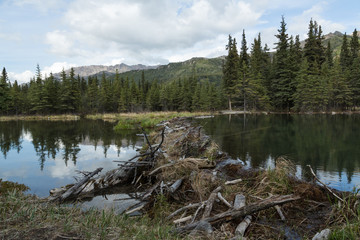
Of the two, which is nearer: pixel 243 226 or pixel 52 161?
pixel 243 226

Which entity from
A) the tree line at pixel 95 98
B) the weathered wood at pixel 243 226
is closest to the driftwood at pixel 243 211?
the weathered wood at pixel 243 226

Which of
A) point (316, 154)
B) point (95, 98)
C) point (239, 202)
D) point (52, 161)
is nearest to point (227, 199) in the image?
point (239, 202)

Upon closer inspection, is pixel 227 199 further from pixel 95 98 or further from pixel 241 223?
pixel 95 98

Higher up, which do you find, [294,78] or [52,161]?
[294,78]

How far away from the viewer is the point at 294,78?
49656mm

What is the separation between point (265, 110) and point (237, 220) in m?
53.3

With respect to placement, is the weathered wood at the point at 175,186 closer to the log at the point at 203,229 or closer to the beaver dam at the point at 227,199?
the beaver dam at the point at 227,199

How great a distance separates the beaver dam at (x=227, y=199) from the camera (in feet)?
14.6

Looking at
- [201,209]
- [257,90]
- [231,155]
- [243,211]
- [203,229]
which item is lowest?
[231,155]

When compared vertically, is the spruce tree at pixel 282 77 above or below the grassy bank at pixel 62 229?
above

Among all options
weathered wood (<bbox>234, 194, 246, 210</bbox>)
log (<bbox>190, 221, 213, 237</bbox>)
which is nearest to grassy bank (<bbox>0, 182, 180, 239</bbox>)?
log (<bbox>190, 221, 213, 237</bbox>)

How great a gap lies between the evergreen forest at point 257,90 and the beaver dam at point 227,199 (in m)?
43.7

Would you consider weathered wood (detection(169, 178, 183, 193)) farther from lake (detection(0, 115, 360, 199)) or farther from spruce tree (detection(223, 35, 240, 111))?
spruce tree (detection(223, 35, 240, 111))

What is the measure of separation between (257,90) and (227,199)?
171 ft
